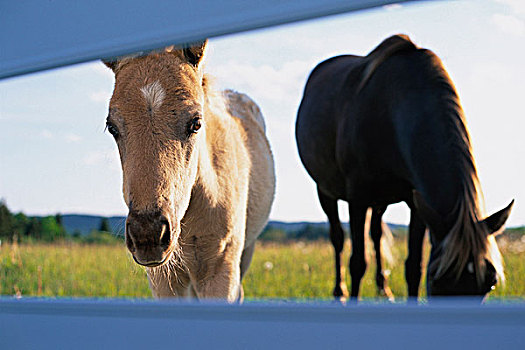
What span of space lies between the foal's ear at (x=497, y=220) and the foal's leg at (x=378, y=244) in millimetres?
380

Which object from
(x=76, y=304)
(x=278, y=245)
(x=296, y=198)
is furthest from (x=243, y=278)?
(x=76, y=304)

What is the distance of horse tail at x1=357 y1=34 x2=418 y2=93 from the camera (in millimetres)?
1626

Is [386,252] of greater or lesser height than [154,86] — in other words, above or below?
below

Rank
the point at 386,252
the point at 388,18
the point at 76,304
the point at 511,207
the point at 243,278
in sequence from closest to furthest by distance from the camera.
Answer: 1. the point at 511,207
2. the point at 388,18
3. the point at 386,252
4. the point at 76,304
5. the point at 243,278

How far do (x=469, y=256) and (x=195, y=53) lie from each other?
106cm

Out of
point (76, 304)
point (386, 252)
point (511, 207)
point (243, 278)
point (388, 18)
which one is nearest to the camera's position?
point (511, 207)

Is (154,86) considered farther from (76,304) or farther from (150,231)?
(76,304)

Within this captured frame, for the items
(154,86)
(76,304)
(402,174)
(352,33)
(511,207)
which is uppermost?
(352,33)

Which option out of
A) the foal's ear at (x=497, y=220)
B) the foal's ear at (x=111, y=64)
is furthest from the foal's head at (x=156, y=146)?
the foal's ear at (x=497, y=220)

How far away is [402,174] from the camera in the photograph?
64.7 inches

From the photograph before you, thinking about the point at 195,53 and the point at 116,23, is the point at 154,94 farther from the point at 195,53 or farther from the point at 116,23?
the point at 116,23

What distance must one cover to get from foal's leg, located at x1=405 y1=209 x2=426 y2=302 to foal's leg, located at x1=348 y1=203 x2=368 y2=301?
177 mm

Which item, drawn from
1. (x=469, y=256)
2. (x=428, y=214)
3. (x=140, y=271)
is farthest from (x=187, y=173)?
(x=469, y=256)

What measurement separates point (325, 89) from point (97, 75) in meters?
0.91
